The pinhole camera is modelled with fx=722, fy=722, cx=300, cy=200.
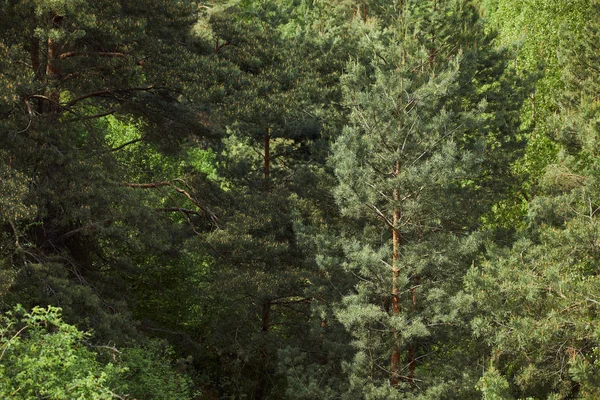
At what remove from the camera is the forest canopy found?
12602 mm

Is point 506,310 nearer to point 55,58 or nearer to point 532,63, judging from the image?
point 55,58

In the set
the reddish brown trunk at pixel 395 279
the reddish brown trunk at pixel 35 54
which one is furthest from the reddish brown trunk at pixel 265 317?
the reddish brown trunk at pixel 35 54

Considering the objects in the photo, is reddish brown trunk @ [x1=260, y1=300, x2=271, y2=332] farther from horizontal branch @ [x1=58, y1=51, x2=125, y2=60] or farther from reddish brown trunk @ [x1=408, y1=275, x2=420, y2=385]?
horizontal branch @ [x1=58, y1=51, x2=125, y2=60]

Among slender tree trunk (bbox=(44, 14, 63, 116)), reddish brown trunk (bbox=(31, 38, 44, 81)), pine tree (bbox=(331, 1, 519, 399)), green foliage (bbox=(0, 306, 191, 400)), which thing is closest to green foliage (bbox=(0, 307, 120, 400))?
green foliage (bbox=(0, 306, 191, 400))

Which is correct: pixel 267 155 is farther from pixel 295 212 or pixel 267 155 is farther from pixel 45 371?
pixel 45 371

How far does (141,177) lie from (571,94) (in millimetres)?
11850

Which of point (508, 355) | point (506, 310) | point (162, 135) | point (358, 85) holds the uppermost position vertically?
point (358, 85)

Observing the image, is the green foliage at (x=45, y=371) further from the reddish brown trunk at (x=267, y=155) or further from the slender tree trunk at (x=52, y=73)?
the reddish brown trunk at (x=267, y=155)

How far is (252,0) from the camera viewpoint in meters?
36.6

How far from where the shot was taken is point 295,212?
17.4 meters

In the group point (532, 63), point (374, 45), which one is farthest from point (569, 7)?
point (374, 45)

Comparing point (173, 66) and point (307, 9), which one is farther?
point (307, 9)

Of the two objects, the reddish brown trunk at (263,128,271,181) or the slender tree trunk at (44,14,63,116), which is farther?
the reddish brown trunk at (263,128,271,181)

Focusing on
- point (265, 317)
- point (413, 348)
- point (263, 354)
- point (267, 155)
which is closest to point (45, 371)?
point (413, 348)
